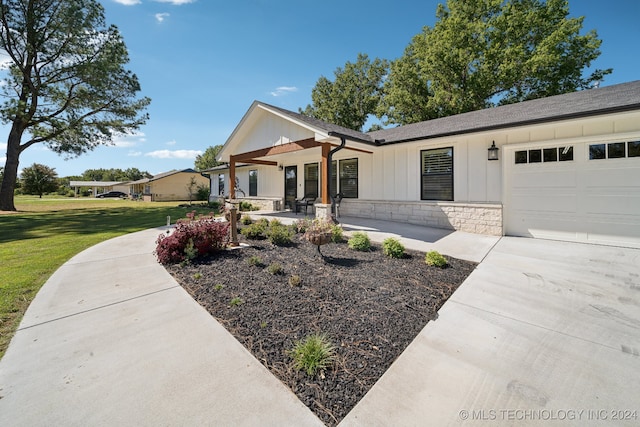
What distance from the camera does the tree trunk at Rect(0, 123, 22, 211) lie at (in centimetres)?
1575

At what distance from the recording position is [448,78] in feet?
58.5

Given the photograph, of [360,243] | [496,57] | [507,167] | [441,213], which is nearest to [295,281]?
[360,243]

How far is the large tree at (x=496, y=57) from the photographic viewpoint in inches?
611

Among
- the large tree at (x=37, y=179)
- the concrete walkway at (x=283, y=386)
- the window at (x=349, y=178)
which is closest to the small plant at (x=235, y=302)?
the concrete walkway at (x=283, y=386)

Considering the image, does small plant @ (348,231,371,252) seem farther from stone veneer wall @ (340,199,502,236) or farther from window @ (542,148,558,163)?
window @ (542,148,558,163)

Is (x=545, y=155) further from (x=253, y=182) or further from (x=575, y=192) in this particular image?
(x=253, y=182)

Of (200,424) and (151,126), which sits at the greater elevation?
(151,126)

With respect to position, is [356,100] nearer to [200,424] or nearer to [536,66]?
[536,66]

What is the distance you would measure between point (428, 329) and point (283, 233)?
4.02 meters

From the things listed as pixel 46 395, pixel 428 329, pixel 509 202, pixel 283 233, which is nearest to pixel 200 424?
pixel 46 395

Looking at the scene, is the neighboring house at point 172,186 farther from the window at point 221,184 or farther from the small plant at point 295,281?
the small plant at point 295,281

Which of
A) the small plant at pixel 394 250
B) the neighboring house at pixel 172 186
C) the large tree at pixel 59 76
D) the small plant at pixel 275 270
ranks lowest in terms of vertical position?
the small plant at pixel 275 270

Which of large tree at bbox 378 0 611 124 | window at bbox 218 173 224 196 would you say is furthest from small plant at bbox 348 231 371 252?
large tree at bbox 378 0 611 124

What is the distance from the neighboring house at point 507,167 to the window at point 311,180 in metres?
1.67
